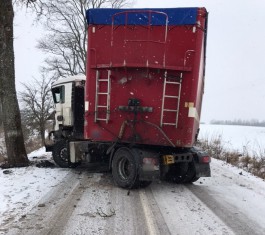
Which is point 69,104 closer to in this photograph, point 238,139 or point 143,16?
point 143,16

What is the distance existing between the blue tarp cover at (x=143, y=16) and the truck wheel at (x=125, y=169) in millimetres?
2835

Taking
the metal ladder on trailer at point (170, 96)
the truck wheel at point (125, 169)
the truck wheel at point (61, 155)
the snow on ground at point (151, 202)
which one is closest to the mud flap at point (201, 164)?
the snow on ground at point (151, 202)

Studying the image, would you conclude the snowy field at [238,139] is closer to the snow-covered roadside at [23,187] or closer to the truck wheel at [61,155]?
the truck wheel at [61,155]

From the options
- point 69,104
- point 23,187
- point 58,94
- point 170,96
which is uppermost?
point 170,96

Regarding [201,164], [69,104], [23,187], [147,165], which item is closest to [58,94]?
[69,104]

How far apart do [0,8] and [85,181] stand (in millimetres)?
5541

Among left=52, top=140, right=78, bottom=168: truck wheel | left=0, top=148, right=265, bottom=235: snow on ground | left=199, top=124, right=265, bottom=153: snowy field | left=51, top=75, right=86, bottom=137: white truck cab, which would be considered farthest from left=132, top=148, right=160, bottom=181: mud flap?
left=199, top=124, right=265, bottom=153: snowy field

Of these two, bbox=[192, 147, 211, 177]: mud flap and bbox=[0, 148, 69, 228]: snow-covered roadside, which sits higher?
A: bbox=[192, 147, 211, 177]: mud flap

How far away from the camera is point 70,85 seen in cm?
1172

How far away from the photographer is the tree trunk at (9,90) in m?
10.6

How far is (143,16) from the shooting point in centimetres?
784

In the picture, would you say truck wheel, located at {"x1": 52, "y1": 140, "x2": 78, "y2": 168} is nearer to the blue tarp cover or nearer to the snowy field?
the blue tarp cover

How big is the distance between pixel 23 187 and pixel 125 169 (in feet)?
7.50

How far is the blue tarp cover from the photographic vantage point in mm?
7668
